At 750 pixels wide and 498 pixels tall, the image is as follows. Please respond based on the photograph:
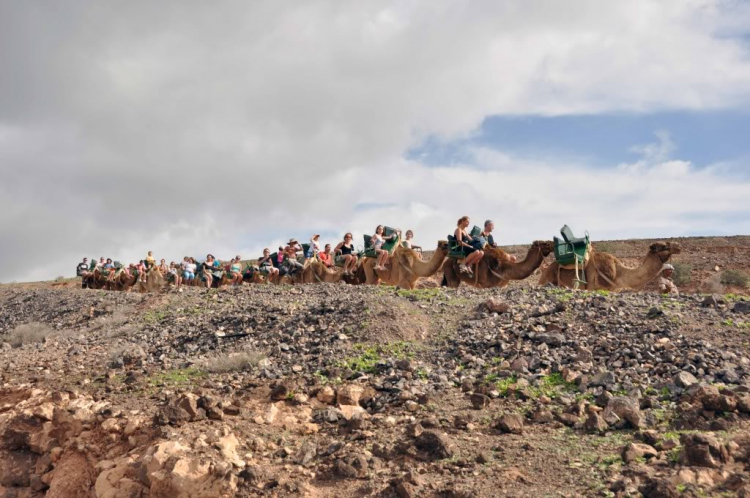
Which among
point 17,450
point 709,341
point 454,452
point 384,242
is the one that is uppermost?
point 384,242

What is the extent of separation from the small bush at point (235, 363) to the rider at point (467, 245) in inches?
361

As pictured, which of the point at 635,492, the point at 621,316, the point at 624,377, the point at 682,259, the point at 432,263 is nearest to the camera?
the point at 635,492

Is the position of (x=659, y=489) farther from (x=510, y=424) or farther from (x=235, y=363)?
(x=235, y=363)

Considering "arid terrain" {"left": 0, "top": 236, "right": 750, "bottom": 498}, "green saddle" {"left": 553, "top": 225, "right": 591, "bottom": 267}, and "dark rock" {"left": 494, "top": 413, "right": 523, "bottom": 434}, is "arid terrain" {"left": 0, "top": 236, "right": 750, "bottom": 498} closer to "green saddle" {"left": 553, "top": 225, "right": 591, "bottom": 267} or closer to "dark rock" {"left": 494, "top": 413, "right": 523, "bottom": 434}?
"dark rock" {"left": 494, "top": 413, "right": 523, "bottom": 434}

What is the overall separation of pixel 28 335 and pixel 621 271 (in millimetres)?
13542

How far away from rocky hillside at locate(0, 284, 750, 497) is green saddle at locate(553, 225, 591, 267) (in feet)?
13.1

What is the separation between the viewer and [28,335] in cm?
1435

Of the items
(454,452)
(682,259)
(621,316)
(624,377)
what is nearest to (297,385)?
(454,452)

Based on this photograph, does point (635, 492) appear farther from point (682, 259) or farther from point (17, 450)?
point (682, 259)

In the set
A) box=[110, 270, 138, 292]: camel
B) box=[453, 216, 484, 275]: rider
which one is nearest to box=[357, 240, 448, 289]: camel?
box=[453, 216, 484, 275]: rider

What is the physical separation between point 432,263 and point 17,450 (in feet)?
39.5

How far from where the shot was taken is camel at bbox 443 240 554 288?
16859mm

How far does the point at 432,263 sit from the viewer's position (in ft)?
59.8

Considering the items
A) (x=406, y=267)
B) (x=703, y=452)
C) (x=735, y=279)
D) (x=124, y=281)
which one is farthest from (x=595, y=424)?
(x=124, y=281)
